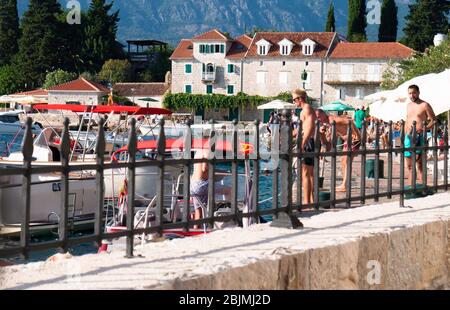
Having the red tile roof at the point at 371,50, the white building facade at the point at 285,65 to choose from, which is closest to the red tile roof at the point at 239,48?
the white building facade at the point at 285,65

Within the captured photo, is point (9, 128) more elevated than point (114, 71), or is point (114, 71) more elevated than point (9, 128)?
point (114, 71)

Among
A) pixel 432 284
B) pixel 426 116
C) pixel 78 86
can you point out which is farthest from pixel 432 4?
pixel 432 284

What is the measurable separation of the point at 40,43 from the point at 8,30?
10.1m

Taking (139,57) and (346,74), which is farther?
(139,57)

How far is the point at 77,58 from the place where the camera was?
Result: 110062 mm

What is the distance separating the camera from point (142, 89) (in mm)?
100062

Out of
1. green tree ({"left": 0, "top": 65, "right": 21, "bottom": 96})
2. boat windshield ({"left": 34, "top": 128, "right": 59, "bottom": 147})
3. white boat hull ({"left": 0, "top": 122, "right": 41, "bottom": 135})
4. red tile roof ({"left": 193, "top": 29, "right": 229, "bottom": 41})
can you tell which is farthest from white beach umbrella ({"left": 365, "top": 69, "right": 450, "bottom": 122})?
green tree ({"left": 0, "top": 65, "right": 21, "bottom": 96})

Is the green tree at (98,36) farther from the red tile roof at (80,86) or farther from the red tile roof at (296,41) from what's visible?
the red tile roof at (296,41)

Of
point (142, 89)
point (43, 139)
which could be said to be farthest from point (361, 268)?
point (142, 89)

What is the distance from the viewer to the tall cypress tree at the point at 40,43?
4063 inches

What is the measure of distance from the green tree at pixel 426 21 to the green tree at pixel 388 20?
251 inches

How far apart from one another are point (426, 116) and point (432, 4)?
80864mm

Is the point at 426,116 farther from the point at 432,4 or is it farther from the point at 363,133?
the point at 432,4

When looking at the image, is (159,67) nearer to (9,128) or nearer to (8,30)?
(8,30)
